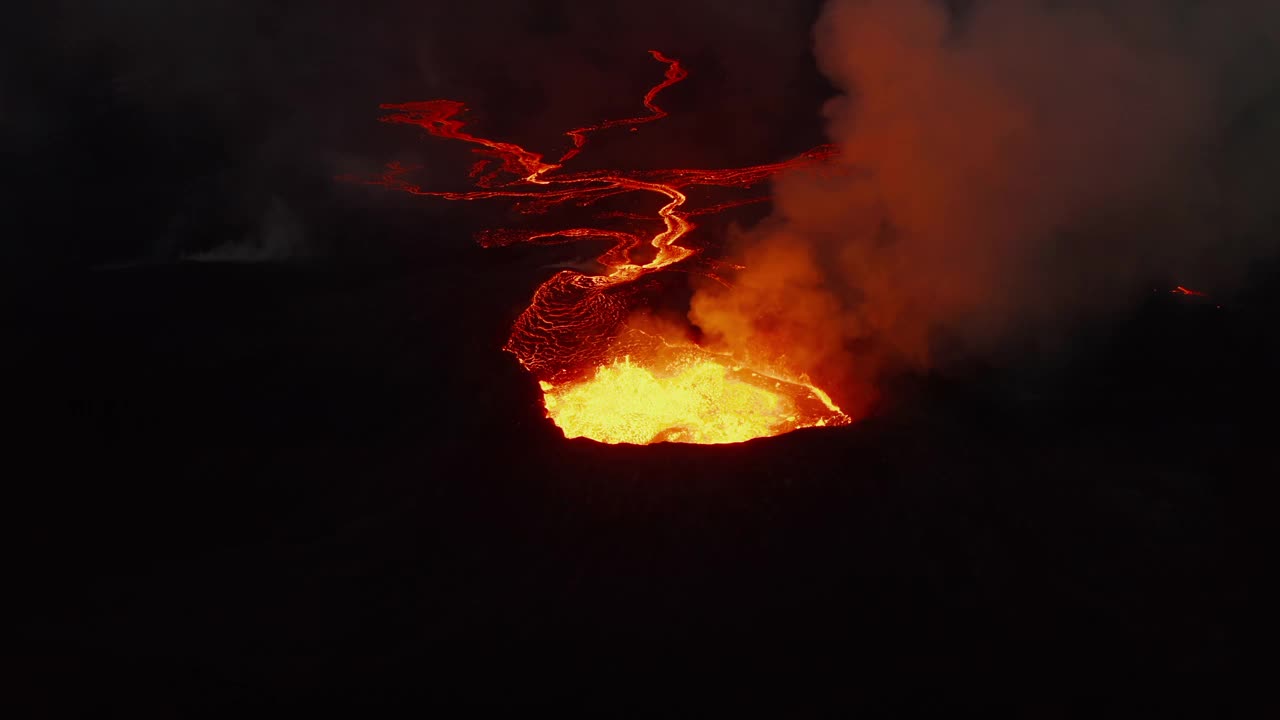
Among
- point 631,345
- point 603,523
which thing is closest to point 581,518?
point 603,523

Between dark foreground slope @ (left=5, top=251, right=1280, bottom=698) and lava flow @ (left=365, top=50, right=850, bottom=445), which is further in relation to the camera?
lava flow @ (left=365, top=50, right=850, bottom=445)

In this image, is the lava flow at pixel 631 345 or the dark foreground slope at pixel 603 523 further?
the lava flow at pixel 631 345

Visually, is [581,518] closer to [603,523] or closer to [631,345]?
[603,523]

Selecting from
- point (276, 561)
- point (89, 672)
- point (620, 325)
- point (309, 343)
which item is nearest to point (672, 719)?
point (276, 561)
